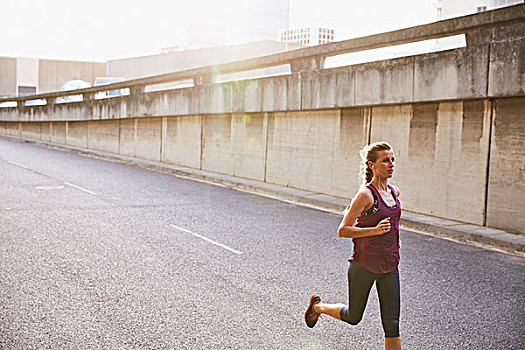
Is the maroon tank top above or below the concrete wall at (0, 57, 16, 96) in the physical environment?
below

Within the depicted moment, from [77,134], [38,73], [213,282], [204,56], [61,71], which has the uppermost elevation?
[204,56]

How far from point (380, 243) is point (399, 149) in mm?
7939

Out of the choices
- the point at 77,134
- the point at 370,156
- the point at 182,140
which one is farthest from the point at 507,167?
the point at 77,134

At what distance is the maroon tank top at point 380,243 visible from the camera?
403cm

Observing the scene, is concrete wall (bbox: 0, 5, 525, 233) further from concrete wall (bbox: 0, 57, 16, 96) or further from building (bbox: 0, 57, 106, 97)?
concrete wall (bbox: 0, 57, 16, 96)

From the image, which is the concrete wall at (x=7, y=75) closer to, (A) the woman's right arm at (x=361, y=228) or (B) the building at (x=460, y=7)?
(B) the building at (x=460, y=7)

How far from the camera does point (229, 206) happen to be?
12.4 metres

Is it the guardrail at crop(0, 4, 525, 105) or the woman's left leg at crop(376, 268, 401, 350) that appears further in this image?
the guardrail at crop(0, 4, 525, 105)

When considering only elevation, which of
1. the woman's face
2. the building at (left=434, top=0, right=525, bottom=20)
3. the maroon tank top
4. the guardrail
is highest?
the building at (left=434, top=0, right=525, bottom=20)

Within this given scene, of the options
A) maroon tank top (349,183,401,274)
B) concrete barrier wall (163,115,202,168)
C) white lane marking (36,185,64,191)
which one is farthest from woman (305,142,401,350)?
concrete barrier wall (163,115,202,168)

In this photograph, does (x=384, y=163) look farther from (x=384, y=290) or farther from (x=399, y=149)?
(x=399, y=149)

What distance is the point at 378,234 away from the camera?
156 inches

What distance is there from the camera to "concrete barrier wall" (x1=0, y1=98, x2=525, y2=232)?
31.4 ft

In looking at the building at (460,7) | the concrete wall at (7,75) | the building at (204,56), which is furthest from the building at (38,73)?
the building at (460,7)
